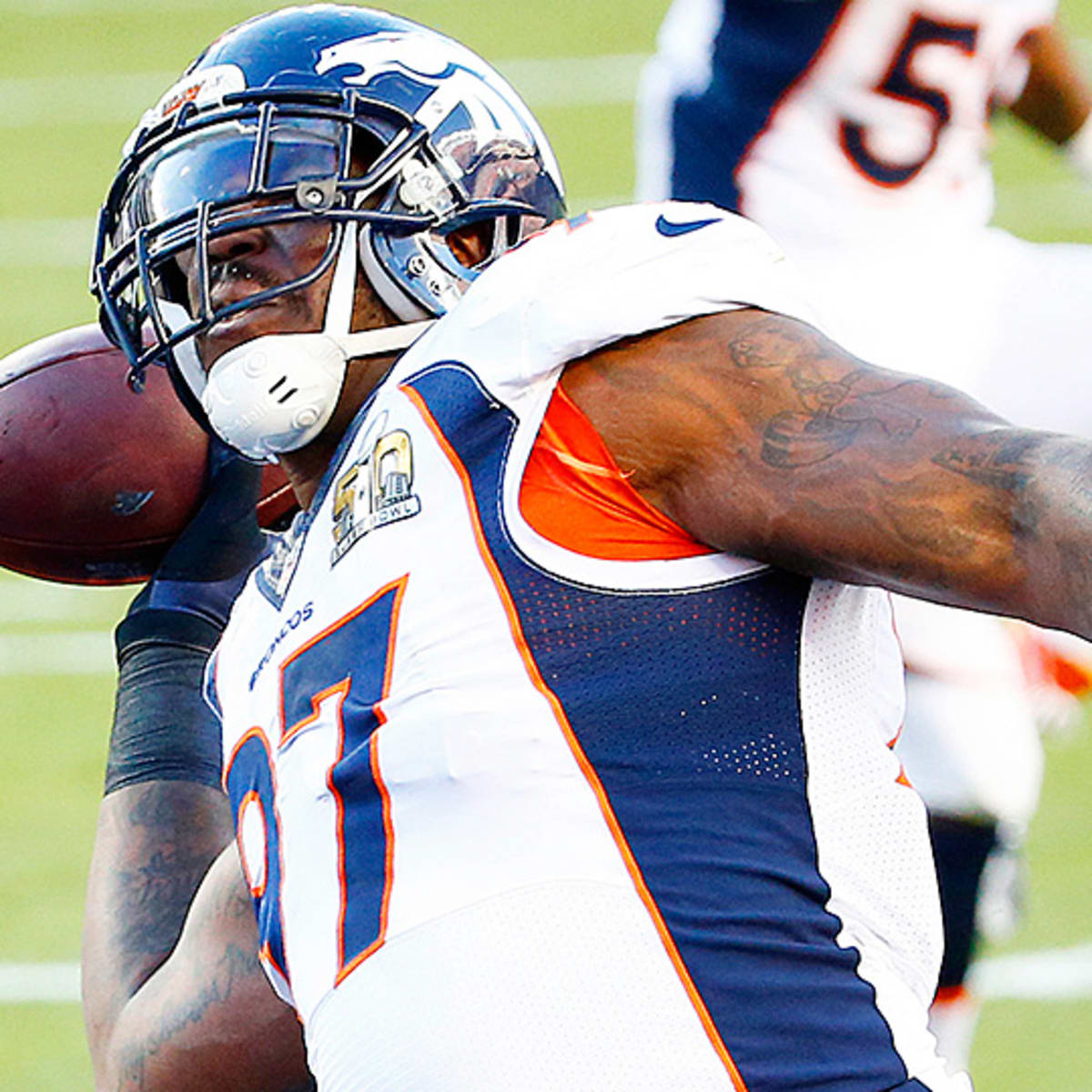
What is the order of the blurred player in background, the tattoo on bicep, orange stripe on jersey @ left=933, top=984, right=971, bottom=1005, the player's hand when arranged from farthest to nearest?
orange stripe on jersey @ left=933, top=984, right=971, bottom=1005 < the blurred player in background < the player's hand < the tattoo on bicep

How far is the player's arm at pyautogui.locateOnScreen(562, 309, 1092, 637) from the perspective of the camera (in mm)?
1490

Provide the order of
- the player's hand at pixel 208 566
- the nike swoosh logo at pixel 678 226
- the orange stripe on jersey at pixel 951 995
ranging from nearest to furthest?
the nike swoosh logo at pixel 678 226 < the player's hand at pixel 208 566 < the orange stripe on jersey at pixel 951 995

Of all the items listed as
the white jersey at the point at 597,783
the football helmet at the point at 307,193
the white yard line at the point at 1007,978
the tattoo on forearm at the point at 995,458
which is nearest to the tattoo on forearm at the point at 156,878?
the football helmet at the point at 307,193

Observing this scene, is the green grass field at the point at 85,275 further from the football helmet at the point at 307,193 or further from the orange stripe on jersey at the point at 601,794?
the orange stripe on jersey at the point at 601,794

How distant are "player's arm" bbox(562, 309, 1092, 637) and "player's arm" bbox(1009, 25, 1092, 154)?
1.94 meters

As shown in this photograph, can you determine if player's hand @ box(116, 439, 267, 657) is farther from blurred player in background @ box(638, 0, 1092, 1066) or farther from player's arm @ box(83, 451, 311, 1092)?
blurred player in background @ box(638, 0, 1092, 1066)

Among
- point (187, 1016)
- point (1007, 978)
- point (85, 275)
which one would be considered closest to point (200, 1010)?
point (187, 1016)

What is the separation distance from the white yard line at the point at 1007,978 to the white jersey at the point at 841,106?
1.54m

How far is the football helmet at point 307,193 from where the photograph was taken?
6.77 ft

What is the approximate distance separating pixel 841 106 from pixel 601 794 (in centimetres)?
181

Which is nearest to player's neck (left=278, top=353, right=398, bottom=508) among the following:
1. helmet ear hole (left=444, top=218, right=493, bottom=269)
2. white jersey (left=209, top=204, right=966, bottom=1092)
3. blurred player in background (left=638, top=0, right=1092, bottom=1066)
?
helmet ear hole (left=444, top=218, right=493, bottom=269)

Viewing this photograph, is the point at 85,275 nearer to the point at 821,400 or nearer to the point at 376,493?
the point at 376,493

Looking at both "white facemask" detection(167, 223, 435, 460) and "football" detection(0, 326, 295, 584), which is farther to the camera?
"football" detection(0, 326, 295, 584)

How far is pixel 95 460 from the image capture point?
104 inches
